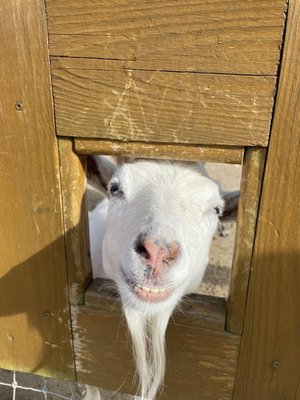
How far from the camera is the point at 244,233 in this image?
4.38 ft

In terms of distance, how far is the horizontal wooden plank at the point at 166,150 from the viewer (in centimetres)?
124

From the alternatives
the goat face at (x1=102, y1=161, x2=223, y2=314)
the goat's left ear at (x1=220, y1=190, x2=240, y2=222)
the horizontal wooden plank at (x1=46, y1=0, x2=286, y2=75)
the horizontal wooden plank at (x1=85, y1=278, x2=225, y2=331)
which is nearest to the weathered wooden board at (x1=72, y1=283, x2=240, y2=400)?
the horizontal wooden plank at (x1=85, y1=278, x2=225, y2=331)

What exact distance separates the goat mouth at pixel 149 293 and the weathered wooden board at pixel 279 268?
12.0 inches

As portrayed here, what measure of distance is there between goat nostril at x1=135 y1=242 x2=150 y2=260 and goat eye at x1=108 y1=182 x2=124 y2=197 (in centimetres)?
49

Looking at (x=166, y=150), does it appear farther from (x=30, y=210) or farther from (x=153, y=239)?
(x=30, y=210)

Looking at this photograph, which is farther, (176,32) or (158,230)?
(158,230)

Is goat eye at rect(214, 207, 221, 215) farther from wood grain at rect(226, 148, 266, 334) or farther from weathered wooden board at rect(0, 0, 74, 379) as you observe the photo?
weathered wooden board at rect(0, 0, 74, 379)

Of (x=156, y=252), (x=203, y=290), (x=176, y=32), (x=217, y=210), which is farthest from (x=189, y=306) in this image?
(x=203, y=290)

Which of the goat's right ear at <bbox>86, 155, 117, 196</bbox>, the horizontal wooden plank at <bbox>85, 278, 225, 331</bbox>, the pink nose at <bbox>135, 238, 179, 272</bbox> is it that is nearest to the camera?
the pink nose at <bbox>135, 238, 179, 272</bbox>

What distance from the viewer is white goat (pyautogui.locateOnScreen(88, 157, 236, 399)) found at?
1.39 meters

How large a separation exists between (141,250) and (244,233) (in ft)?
1.15

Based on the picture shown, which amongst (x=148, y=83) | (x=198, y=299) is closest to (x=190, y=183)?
(x=198, y=299)

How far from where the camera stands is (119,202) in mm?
1844

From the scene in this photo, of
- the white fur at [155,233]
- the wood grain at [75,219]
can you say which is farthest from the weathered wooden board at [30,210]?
the white fur at [155,233]
